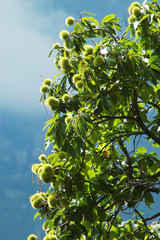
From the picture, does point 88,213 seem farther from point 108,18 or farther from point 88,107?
point 108,18

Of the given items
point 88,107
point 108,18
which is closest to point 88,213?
point 88,107

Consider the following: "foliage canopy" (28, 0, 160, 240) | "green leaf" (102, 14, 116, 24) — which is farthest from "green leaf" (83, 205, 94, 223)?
"green leaf" (102, 14, 116, 24)

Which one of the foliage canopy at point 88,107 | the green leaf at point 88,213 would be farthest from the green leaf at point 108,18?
the green leaf at point 88,213

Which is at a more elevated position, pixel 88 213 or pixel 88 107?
pixel 88 107

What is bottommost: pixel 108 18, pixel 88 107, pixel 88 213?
pixel 88 213

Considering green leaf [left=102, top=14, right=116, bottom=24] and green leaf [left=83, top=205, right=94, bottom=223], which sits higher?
green leaf [left=102, top=14, right=116, bottom=24]

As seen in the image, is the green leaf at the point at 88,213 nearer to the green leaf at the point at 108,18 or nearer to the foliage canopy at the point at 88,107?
the foliage canopy at the point at 88,107

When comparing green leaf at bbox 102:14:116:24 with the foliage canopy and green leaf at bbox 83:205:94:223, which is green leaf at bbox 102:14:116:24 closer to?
the foliage canopy

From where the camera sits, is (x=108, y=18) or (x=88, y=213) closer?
(x=88, y=213)

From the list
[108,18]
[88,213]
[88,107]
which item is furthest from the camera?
[108,18]

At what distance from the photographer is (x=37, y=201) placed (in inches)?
60.2

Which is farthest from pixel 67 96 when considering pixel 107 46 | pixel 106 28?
pixel 106 28

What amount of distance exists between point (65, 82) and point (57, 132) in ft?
0.90

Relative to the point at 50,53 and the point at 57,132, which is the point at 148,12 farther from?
the point at 57,132
